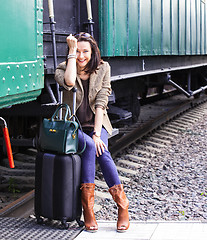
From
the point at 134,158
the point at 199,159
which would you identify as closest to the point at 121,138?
the point at 134,158

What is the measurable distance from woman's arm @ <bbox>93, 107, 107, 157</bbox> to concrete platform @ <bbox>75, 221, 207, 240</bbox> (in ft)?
2.01

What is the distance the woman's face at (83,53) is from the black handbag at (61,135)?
38 cm

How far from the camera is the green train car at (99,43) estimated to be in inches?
120

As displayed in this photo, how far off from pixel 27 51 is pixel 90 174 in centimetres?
111

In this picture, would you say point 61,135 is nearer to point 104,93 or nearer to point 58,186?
point 58,186

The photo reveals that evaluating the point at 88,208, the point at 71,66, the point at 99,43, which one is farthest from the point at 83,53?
the point at 99,43

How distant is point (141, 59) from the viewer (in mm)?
6980

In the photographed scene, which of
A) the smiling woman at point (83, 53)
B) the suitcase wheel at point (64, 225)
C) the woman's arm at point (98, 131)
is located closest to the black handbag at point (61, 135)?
the woman's arm at point (98, 131)

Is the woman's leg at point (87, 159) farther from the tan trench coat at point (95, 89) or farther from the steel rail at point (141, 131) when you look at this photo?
the steel rail at point (141, 131)

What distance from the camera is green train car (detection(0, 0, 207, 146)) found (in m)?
3.04

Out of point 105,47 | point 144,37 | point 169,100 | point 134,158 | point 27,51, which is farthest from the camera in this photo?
point 169,100

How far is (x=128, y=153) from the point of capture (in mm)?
6996

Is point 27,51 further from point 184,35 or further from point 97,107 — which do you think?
point 184,35

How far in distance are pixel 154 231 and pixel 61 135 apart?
1.04 meters
